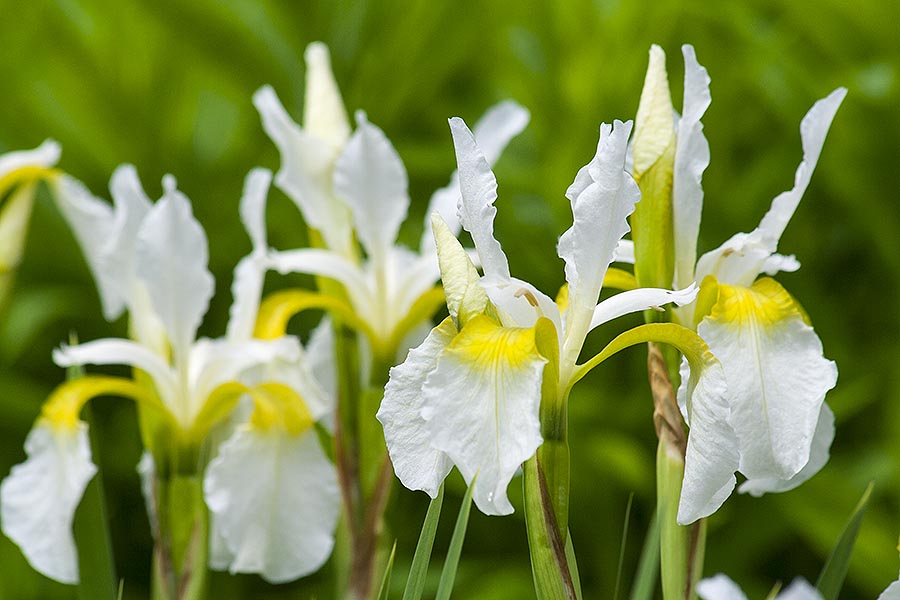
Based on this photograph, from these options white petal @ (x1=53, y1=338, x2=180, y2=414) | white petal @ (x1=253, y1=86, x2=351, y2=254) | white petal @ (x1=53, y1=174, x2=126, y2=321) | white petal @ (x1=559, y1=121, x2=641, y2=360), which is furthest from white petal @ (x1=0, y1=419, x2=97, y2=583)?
white petal @ (x1=559, y1=121, x2=641, y2=360)

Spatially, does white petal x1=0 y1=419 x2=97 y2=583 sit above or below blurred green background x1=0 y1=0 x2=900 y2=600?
below

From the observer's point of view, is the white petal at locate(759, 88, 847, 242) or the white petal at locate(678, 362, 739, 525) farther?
the white petal at locate(759, 88, 847, 242)

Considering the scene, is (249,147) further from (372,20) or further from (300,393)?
(300,393)

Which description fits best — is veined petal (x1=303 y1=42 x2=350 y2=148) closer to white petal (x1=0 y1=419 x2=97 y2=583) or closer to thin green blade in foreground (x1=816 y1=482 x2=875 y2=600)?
white petal (x1=0 y1=419 x2=97 y2=583)

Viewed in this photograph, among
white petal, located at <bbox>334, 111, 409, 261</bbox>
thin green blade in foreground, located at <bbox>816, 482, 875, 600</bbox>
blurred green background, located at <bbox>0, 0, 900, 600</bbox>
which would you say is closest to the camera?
thin green blade in foreground, located at <bbox>816, 482, 875, 600</bbox>

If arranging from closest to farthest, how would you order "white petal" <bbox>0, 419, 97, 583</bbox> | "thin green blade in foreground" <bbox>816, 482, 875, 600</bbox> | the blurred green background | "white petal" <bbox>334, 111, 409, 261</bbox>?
"thin green blade in foreground" <bbox>816, 482, 875, 600</bbox>, "white petal" <bbox>0, 419, 97, 583</bbox>, "white petal" <bbox>334, 111, 409, 261</bbox>, the blurred green background

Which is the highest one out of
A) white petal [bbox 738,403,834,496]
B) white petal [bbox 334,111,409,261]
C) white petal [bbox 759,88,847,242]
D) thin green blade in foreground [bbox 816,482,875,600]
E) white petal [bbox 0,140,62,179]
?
white petal [bbox 0,140,62,179]

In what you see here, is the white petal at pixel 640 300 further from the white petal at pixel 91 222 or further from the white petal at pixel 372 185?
the white petal at pixel 91 222

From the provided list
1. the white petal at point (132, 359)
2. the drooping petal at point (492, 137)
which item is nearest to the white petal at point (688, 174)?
the drooping petal at point (492, 137)

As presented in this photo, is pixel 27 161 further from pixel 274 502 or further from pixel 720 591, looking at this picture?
pixel 720 591
